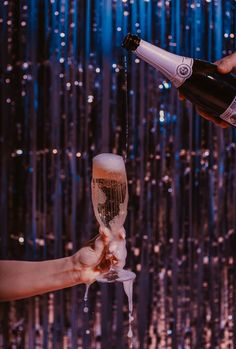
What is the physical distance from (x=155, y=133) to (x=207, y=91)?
2.23 ft

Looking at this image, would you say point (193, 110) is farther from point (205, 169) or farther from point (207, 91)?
point (207, 91)

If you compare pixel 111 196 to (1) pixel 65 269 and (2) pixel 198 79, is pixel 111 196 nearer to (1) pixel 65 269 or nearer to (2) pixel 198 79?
(1) pixel 65 269

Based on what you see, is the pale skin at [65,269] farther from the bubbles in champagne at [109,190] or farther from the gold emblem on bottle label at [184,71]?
the gold emblem on bottle label at [184,71]

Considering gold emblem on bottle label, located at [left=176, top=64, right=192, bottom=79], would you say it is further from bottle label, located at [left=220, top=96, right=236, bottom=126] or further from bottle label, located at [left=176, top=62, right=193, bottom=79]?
bottle label, located at [left=220, top=96, right=236, bottom=126]

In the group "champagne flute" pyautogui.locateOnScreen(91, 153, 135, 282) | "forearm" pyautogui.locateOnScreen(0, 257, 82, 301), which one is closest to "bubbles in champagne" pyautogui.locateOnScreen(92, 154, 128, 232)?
"champagne flute" pyautogui.locateOnScreen(91, 153, 135, 282)

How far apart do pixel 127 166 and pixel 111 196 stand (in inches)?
35.3

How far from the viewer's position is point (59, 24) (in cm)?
187

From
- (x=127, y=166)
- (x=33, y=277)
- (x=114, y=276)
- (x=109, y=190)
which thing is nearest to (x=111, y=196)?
(x=109, y=190)

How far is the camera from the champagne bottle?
3.95ft

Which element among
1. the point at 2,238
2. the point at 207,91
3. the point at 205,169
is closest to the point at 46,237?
the point at 2,238

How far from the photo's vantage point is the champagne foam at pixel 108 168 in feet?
3.23

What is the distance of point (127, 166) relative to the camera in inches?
74.7

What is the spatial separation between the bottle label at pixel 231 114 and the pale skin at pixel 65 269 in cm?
34

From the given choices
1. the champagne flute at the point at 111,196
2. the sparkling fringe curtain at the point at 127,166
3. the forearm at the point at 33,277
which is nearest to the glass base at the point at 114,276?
the champagne flute at the point at 111,196
